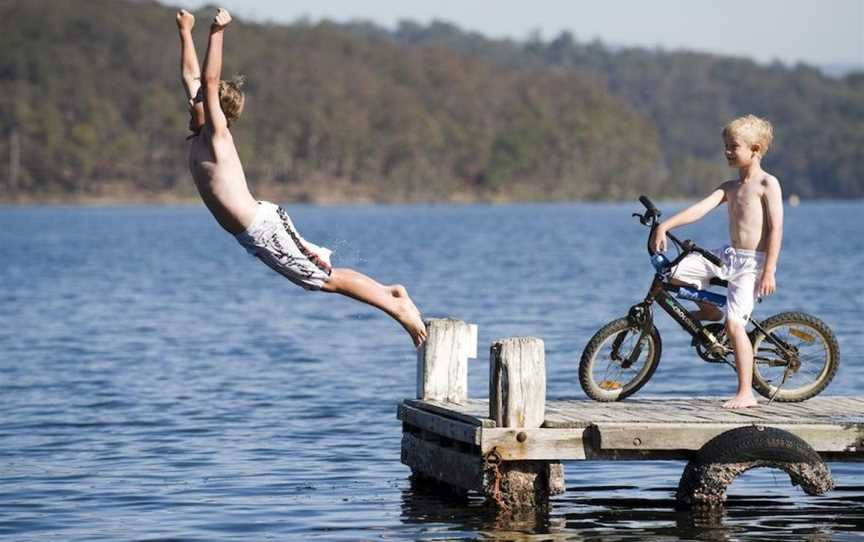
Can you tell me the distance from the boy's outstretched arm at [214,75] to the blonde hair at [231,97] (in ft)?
0.52

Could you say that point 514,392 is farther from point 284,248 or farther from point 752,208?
point 752,208

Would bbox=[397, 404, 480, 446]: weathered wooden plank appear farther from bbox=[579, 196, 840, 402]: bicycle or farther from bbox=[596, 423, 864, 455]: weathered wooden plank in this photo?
bbox=[579, 196, 840, 402]: bicycle

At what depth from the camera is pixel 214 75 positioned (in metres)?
11.0

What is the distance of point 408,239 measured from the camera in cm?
8944

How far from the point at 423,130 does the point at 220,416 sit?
182m

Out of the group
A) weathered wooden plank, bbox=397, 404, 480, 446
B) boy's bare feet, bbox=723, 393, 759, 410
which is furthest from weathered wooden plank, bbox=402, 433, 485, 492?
boy's bare feet, bbox=723, 393, 759, 410

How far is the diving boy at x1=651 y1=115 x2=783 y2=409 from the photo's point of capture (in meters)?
12.3

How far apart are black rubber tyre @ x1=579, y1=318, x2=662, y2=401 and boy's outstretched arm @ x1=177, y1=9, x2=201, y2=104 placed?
3518 millimetres

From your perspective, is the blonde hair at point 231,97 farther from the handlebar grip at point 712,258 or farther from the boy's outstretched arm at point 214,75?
the handlebar grip at point 712,258

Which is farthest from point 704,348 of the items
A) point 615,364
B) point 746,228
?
point 746,228

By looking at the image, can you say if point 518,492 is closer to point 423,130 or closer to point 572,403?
point 572,403

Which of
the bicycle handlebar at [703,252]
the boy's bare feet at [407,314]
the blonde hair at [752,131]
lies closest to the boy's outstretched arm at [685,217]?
the bicycle handlebar at [703,252]

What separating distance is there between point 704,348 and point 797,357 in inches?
27.2

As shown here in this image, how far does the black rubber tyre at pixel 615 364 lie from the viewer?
42.4 feet
